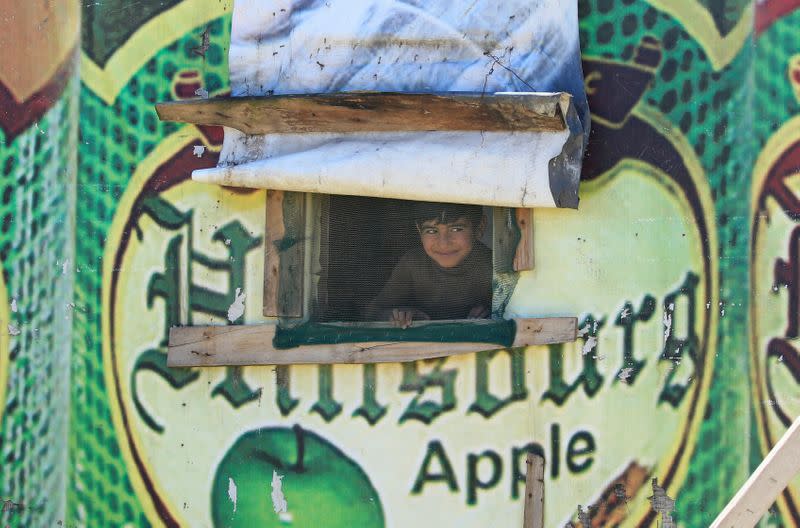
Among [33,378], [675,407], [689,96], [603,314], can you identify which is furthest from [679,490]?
[33,378]

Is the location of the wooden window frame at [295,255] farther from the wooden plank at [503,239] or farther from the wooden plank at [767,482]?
the wooden plank at [767,482]

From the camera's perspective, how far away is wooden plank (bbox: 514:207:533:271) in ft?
17.6

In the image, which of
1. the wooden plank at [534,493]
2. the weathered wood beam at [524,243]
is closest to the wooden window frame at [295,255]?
the weathered wood beam at [524,243]

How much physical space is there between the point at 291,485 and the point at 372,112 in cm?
181

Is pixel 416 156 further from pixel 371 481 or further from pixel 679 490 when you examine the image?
pixel 679 490

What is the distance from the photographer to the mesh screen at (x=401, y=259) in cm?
558

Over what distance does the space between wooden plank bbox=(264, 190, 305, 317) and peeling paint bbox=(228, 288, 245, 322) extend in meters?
0.15

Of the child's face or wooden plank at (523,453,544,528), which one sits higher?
the child's face

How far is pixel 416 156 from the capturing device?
5.34 m

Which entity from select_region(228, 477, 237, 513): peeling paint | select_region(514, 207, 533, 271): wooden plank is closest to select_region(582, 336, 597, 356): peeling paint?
select_region(514, 207, 533, 271): wooden plank

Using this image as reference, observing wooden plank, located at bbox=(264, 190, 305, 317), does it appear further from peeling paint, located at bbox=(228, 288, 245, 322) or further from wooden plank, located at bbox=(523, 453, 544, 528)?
wooden plank, located at bbox=(523, 453, 544, 528)

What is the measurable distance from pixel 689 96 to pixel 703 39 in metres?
0.26

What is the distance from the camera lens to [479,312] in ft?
18.0

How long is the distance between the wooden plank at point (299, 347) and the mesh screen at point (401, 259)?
8.8 inches
